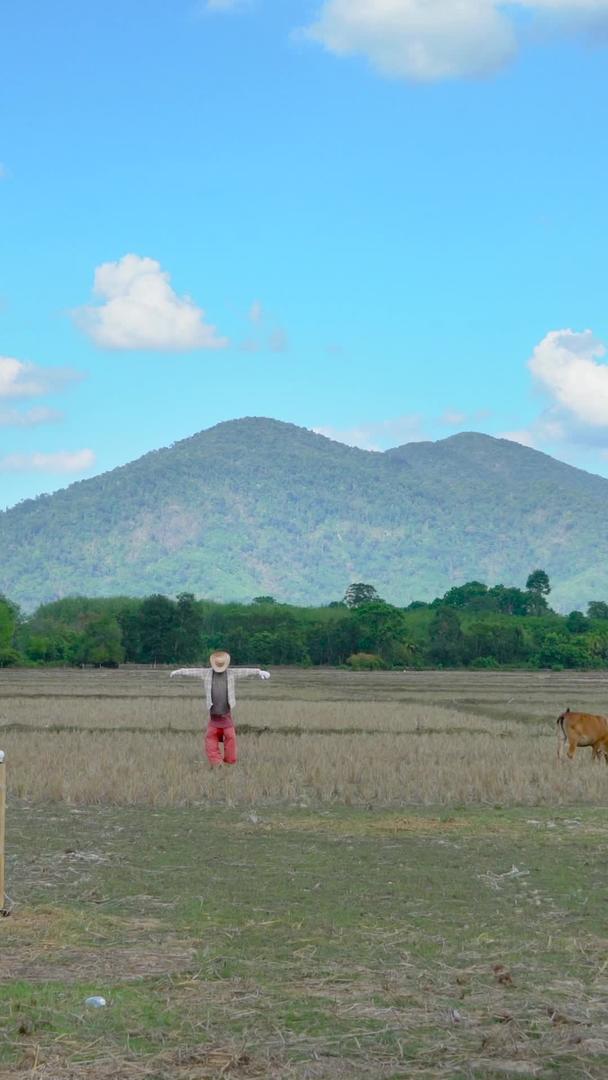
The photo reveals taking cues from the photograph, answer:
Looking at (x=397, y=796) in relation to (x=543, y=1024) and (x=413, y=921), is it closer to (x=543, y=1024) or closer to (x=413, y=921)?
(x=413, y=921)

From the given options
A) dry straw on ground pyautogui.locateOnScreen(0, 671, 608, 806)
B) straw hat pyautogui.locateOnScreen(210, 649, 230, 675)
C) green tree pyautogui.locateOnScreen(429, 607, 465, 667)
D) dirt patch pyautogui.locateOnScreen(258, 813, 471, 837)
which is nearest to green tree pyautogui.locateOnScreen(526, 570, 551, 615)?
green tree pyautogui.locateOnScreen(429, 607, 465, 667)

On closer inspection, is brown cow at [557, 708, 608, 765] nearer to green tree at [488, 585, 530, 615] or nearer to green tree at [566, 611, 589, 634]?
green tree at [566, 611, 589, 634]

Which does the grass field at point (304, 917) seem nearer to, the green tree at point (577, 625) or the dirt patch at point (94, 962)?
the dirt patch at point (94, 962)

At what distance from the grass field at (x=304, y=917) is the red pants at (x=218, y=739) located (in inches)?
12.2

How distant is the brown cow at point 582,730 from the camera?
20.9 metres

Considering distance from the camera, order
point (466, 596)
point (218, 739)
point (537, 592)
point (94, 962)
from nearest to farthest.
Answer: point (94, 962) < point (218, 739) < point (466, 596) < point (537, 592)

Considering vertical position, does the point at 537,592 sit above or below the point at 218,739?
above

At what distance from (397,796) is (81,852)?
5657 millimetres

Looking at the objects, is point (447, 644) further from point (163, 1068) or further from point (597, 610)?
point (163, 1068)

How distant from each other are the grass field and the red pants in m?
0.31

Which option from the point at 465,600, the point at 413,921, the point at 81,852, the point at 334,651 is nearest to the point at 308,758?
the point at 81,852

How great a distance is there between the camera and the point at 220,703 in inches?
712

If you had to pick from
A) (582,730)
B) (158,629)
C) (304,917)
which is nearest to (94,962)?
(304,917)

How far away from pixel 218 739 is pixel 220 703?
0.83 meters
